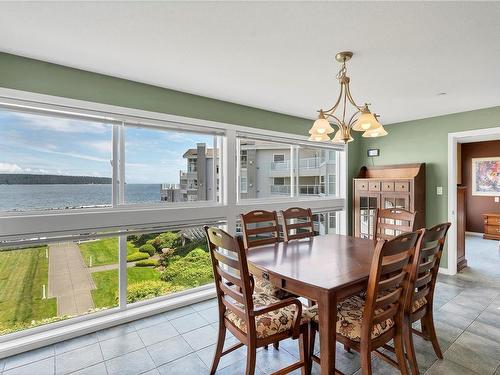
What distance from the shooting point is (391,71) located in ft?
8.19

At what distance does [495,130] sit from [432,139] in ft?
2.39

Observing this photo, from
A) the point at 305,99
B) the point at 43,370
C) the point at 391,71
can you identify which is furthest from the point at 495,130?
the point at 43,370

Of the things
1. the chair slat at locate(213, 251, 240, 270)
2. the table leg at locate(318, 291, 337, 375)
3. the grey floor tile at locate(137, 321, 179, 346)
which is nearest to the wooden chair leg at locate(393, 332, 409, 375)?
the table leg at locate(318, 291, 337, 375)

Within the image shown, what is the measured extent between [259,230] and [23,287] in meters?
2.14

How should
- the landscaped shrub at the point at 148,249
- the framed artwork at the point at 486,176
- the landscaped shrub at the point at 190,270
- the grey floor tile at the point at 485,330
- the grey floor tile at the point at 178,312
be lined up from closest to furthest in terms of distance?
1. the grey floor tile at the point at 485,330
2. the grey floor tile at the point at 178,312
3. the landscaped shrub at the point at 148,249
4. the landscaped shrub at the point at 190,270
5. the framed artwork at the point at 486,176

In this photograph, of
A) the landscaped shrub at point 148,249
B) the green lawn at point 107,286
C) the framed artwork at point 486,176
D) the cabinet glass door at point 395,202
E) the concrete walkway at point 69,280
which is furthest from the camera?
the framed artwork at point 486,176

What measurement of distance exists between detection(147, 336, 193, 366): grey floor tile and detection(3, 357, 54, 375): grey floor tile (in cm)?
69

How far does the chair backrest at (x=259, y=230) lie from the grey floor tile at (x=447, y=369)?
1555mm

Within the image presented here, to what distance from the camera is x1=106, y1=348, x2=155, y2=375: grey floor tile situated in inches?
79.2

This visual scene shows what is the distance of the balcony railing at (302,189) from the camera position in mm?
4066

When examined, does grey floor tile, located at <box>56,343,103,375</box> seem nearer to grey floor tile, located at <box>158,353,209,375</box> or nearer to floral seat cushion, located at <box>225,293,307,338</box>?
grey floor tile, located at <box>158,353,209,375</box>

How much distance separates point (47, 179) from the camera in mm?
2438

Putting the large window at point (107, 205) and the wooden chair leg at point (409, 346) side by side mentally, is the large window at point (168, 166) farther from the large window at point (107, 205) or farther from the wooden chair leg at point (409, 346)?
the wooden chair leg at point (409, 346)

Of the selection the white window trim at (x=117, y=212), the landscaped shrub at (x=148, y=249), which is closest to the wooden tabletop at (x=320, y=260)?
the white window trim at (x=117, y=212)
